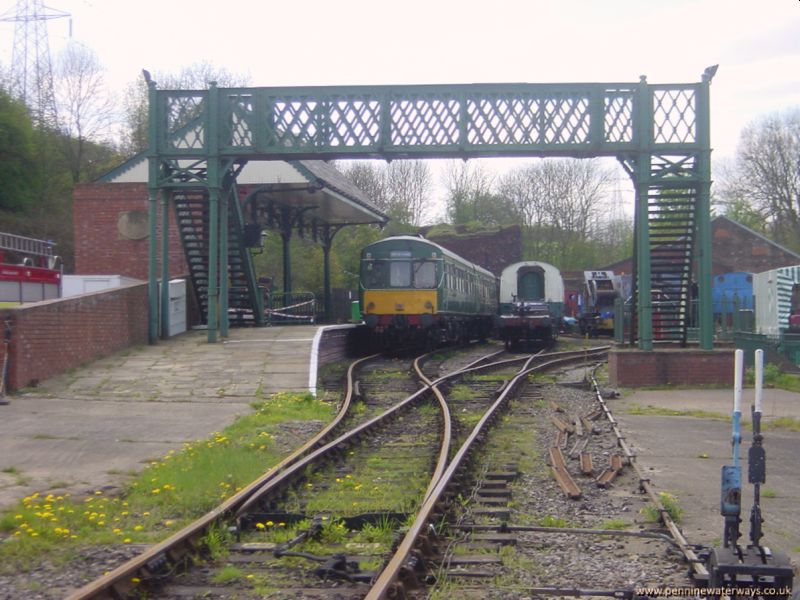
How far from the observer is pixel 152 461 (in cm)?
881

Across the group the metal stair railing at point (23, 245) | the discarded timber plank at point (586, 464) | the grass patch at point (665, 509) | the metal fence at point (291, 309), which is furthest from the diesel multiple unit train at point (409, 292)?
the grass patch at point (665, 509)

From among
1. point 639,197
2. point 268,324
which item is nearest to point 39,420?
point 639,197

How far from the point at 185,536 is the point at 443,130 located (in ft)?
46.1

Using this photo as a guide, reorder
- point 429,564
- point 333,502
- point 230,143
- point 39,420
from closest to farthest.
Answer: point 429,564, point 333,502, point 39,420, point 230,143

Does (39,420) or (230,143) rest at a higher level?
(230,143)

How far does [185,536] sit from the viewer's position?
569 cm

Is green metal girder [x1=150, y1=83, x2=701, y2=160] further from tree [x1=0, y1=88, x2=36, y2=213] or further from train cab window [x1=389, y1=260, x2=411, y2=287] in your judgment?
tree [x1=0, y1=88, x2=36, y2=213]

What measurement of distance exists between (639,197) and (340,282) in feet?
99.2

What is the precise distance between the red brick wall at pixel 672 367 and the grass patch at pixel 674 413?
9.31 feet

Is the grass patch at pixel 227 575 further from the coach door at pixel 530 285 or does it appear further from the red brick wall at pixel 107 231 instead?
the coach door at pixel 530 285

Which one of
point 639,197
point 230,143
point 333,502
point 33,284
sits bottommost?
point 333,502

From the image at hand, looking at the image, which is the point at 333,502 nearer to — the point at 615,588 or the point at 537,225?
the point at 615,588

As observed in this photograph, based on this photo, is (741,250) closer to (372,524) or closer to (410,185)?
(410,185)

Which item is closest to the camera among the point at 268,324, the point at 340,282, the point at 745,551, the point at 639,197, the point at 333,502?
the point at 745,551
